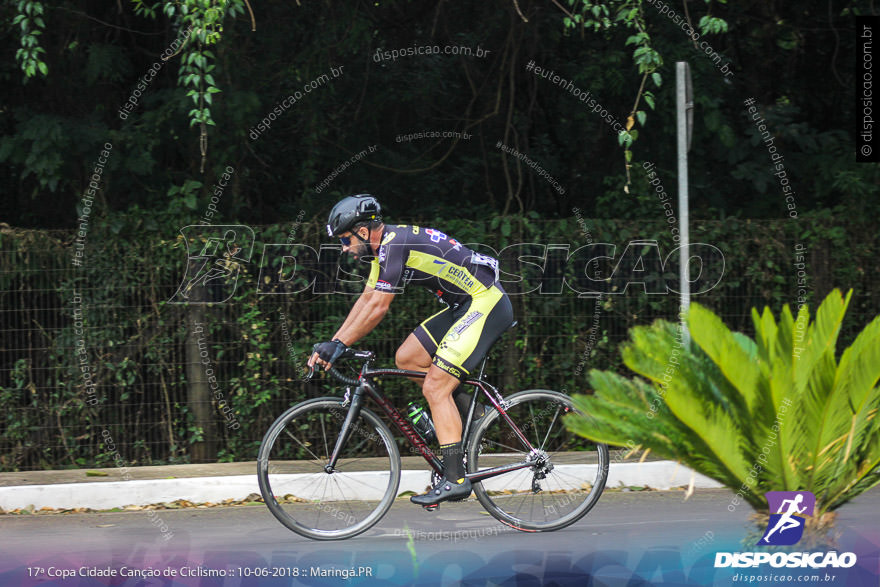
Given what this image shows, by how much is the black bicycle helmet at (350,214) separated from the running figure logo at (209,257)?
247cm

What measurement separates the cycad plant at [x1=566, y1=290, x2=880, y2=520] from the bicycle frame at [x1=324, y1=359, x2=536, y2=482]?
1.86 meters

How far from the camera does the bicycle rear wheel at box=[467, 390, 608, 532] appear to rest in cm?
612

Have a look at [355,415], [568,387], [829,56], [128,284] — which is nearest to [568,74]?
[829,56]

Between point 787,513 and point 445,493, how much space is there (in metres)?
2.25

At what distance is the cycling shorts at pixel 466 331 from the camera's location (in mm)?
6000

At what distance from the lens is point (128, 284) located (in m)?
8.27

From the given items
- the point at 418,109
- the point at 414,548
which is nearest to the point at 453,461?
the point at 414,548

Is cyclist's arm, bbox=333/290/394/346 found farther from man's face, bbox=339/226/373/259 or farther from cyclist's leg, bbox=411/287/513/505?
cyclist's leg, bbox=411/287/513/505

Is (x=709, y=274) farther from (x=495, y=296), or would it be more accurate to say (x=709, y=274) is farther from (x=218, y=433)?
(x=218, y=433)

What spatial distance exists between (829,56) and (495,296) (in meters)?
7.90

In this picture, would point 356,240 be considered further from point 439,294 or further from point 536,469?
point 536,469

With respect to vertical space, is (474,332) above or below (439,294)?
below

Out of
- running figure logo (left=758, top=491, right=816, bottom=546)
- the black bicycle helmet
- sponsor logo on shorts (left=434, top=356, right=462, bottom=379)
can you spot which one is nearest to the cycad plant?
running figure logo (left=758, top=491, right=816, bottom=546)

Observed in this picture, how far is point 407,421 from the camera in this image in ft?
20.5
